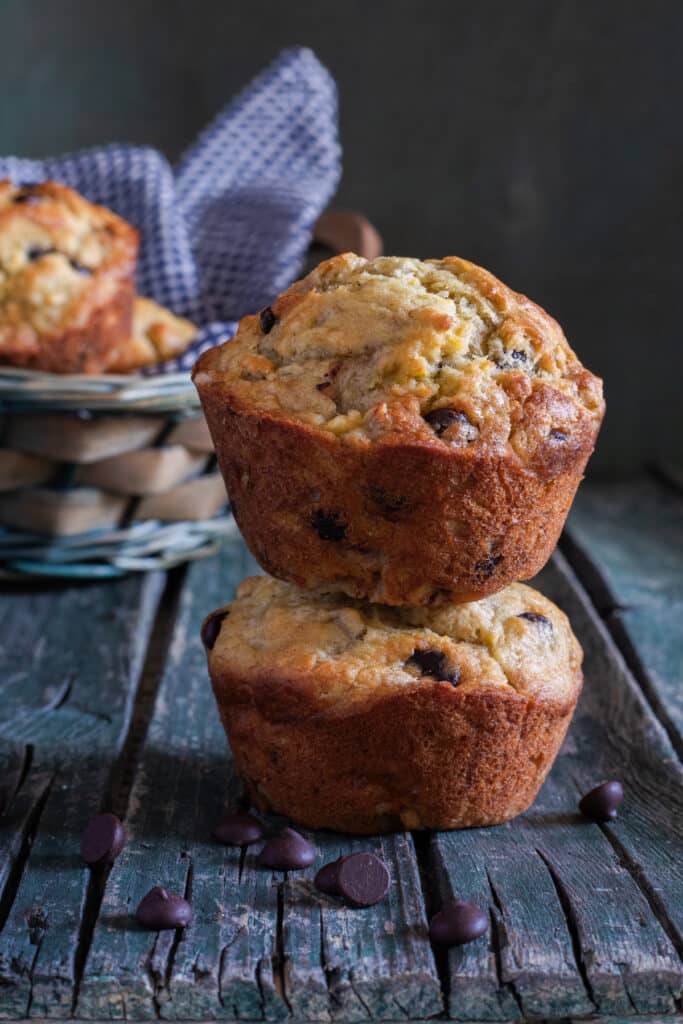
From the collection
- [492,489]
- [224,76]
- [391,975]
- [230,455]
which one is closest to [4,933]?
[391,975]

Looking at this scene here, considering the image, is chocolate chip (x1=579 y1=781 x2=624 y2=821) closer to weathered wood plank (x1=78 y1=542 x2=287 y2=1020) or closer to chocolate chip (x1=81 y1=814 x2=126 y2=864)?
weathered wood plank (x1=78 y1=542 x2=287 y2=1020)

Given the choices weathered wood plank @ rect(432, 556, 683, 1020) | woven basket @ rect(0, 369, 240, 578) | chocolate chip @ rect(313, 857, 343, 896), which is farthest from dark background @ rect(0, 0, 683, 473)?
chocolate chip @ rect(313, 857, 343, 896)

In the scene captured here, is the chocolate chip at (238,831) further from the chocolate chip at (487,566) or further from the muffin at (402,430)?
the chocolate chip at (487,566)

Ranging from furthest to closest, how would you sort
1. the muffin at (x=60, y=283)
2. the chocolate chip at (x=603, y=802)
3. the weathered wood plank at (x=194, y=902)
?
the muffin at (x=60, y=283)
the chocolate chip at (x=603, y=802)
the weathered wood plank at (x=194, y=902)

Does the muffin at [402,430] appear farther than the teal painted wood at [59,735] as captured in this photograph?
Yes

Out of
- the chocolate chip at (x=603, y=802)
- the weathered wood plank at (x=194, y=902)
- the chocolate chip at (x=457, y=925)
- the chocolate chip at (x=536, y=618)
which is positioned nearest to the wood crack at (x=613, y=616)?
the chocolate chip at (x=603, y=802)

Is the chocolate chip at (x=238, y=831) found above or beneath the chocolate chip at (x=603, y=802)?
beneath
